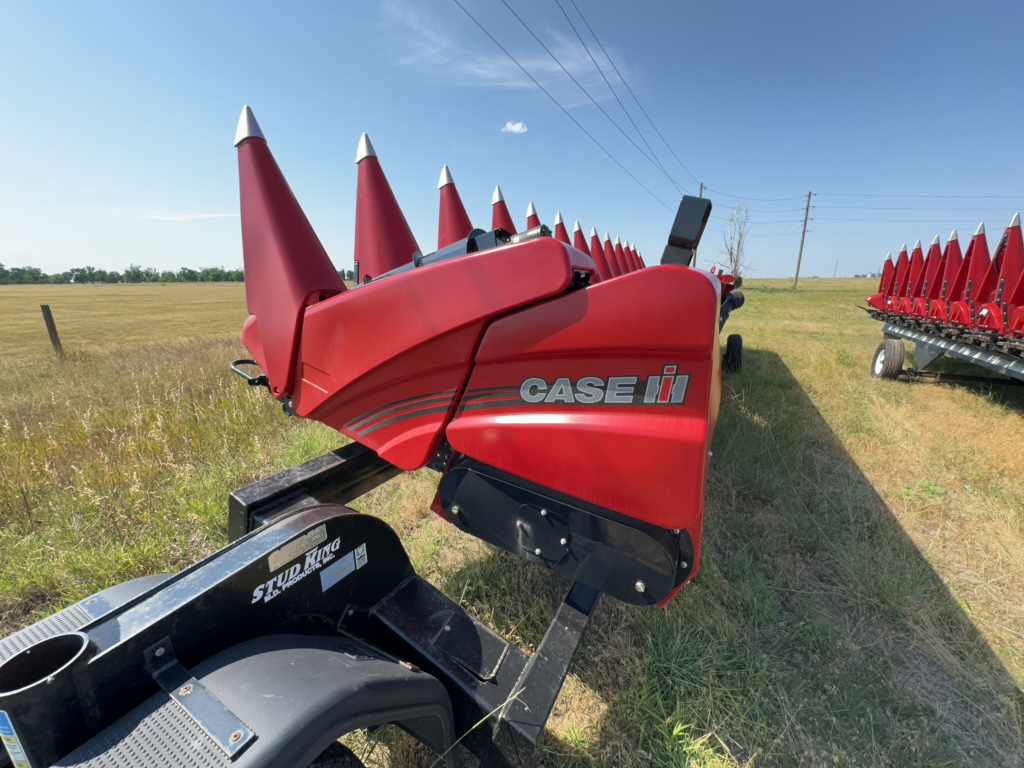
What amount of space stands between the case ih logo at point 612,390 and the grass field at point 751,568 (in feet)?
3.96

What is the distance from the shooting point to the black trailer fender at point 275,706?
2.47ft

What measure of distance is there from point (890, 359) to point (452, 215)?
19.2 ft

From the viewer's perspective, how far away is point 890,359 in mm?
5891

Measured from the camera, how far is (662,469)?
116cm

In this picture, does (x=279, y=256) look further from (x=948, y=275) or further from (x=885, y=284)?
(x=885, y=284)

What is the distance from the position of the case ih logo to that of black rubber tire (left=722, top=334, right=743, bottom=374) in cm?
533

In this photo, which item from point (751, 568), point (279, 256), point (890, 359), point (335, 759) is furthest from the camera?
point (890, 359)

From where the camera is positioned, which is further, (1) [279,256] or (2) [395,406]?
(1) [279,256]

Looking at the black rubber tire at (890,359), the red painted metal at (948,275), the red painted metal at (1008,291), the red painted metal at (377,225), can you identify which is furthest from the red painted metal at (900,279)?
the red painted metal at (377,225)

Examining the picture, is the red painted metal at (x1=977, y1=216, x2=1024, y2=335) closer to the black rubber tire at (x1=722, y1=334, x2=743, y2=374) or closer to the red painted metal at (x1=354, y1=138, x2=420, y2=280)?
the black rubber tire at (x1=722, y1=334, x2=743, y2=374)

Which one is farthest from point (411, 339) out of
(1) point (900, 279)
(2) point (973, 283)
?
(1) point (900, 279)

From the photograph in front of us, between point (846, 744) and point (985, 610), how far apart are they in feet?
4.11

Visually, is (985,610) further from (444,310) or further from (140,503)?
(140,503)

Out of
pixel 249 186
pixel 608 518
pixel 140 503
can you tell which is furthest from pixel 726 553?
pixel 140 503
